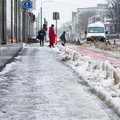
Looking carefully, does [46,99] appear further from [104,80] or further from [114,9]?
[114,9]

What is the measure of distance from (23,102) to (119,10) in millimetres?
97550

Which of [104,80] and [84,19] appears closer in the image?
[104,80]

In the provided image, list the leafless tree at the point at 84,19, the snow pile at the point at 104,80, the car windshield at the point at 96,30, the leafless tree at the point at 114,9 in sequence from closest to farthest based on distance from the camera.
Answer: the snow pile at the point at 104,80 < the car windshield at the point at 96,30 < the leafless tree at the point at 114,9 < the leafless tree at the point at 84,19

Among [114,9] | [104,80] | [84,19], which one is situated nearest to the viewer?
[104,80]

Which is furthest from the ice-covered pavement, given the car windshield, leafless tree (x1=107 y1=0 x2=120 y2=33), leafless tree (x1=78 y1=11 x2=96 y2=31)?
leafless tree (x1=78 y1=11 x2=96 y2=31)

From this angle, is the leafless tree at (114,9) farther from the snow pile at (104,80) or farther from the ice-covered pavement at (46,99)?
the ice-covered pavement at (46,99)

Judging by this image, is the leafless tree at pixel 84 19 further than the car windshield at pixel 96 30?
Yes

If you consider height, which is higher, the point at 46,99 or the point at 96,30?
the point at 96,30

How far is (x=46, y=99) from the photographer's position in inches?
387

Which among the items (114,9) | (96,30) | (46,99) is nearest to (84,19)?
(114,9)

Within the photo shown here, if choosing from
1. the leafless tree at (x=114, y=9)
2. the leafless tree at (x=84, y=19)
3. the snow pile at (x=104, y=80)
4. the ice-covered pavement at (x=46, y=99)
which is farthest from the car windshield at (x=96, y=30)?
the leafless tree at (x=84, y=19)

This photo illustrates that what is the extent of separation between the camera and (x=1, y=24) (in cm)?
1883

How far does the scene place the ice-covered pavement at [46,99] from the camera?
8141 millimetres

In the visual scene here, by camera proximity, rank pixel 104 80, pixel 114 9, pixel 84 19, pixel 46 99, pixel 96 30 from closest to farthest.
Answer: pixel 46 99, pixel 104 80, pixel 96 30, pixel 114 9, pixel 84 19
